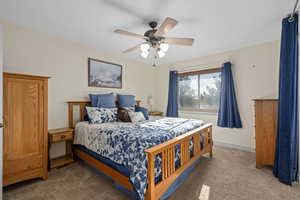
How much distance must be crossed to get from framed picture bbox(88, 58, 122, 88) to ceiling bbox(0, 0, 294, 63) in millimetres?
605

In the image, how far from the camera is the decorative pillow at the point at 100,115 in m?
2.59

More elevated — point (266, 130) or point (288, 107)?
point (288, 107)

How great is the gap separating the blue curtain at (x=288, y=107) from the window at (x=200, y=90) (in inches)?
67.1

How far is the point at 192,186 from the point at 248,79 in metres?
2.68

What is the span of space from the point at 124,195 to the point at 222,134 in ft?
9.30

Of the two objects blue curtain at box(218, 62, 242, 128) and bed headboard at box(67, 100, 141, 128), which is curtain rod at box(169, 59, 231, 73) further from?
bed headboard at box(67, 100, 141, 128)

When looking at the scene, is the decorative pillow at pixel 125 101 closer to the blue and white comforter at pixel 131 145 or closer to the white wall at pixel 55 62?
the white wall at pixel 55 62

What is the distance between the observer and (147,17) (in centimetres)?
203

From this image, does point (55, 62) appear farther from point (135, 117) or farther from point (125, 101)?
point (135, 117)

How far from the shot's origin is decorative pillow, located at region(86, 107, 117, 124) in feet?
8.49

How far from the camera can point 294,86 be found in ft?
6.12

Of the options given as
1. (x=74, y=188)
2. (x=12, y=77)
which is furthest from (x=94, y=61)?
(x=74, y=188)

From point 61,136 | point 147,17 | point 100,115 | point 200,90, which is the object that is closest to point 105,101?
point 100,115

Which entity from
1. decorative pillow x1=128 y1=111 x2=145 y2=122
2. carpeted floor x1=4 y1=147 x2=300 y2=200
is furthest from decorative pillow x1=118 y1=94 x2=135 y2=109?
carpeted floor x1=4 y1=147 x2=300 y2=200
